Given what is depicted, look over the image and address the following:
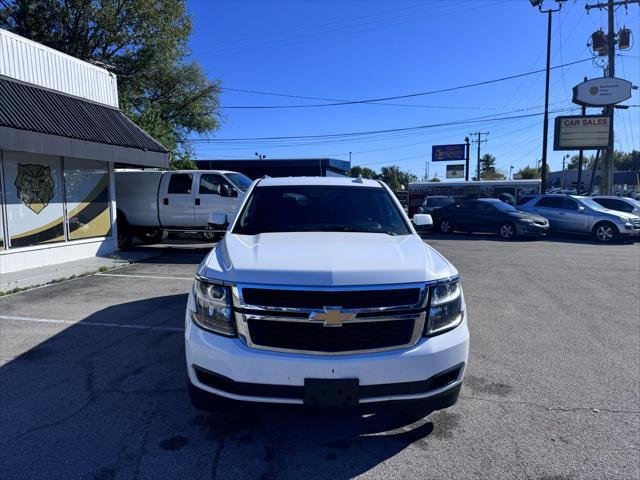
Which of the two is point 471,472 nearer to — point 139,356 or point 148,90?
point 139,356

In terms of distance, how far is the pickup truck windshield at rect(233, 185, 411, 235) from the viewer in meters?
4.30

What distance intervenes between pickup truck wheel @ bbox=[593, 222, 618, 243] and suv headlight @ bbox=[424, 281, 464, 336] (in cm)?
1626

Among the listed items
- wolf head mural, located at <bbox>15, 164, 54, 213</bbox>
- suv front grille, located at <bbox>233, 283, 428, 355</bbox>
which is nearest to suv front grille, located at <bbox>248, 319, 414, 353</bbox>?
suv front grille, located at <bbox>233, 283, 428, 355</bbox>

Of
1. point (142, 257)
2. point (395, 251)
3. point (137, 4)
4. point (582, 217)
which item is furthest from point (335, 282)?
point (137, 4)

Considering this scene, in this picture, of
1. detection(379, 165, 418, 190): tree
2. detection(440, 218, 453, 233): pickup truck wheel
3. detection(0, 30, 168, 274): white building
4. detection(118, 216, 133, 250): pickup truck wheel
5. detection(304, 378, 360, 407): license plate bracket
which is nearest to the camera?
detection(304, 378, 360, 407): license plate bracket

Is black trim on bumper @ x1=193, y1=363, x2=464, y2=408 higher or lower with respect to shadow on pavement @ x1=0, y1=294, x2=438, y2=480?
higher

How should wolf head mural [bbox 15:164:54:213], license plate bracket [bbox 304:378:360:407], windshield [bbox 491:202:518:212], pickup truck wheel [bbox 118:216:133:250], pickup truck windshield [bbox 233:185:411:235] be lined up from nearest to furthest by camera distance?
license plate bracket [bbox 304:378:360:407]
pickup truck windshield [bbox 233:185:411:235]
wolf head mural [bbox 15:164:54:213]
pickup truck wheel [bbox 118:216:133:250]
windshield [bbox 491:202:518:212]

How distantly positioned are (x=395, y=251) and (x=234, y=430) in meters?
1.75

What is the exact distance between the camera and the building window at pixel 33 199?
9.41 meters

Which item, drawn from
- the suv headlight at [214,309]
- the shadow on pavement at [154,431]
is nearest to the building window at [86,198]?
the shadow on pavement at [154,431]

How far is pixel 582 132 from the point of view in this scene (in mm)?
25359

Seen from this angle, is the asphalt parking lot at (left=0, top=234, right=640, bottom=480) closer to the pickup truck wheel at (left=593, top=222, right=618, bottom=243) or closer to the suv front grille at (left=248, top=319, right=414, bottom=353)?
the suv front grille at (left=248, top=319, right=414, bottom=353)

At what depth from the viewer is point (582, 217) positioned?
1725 cm

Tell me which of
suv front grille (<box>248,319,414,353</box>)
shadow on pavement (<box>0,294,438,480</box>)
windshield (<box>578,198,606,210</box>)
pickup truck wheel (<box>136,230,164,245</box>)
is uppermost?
windshield (<box>578,198,606,210</box>)
